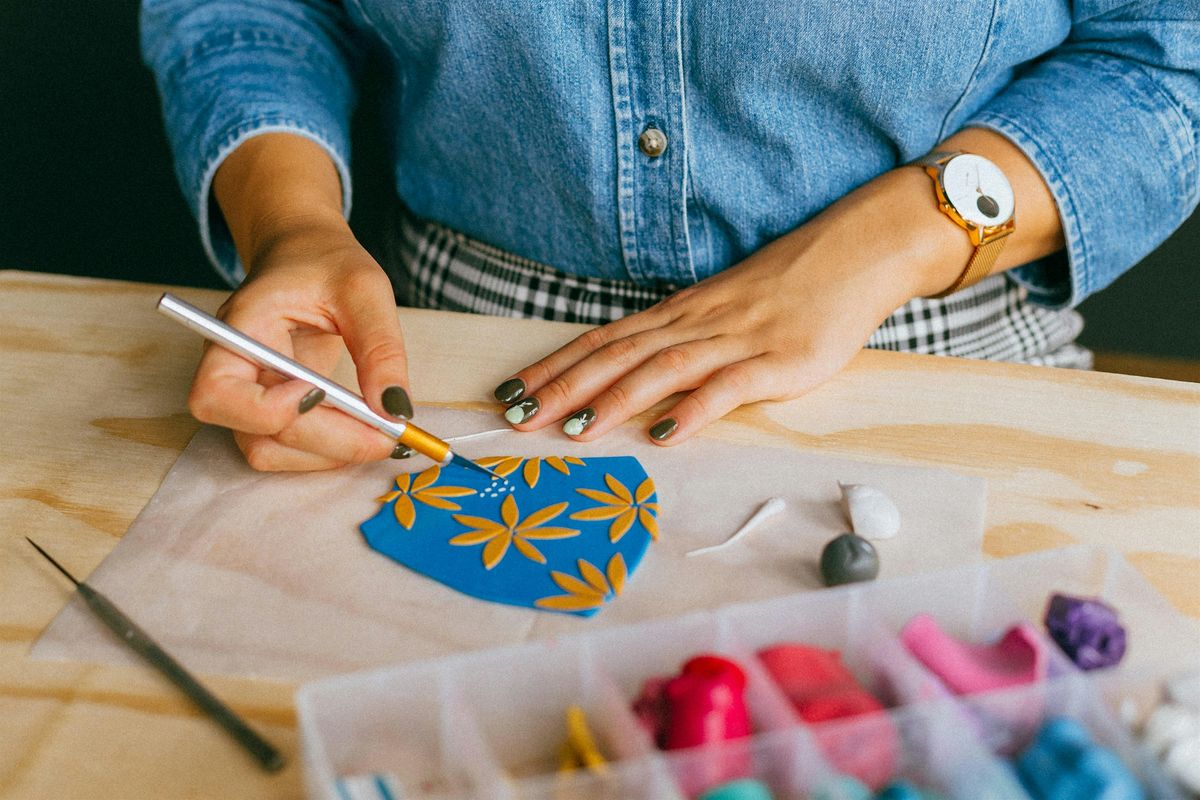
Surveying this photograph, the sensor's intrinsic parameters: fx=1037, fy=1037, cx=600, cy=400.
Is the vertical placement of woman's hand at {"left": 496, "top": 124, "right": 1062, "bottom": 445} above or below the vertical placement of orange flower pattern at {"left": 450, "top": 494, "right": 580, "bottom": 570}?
above

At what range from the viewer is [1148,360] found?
1.46 metres

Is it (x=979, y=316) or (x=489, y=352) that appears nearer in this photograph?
(x=489, y=352)

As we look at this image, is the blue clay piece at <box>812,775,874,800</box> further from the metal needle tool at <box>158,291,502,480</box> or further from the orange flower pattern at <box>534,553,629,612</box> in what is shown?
the metal needle tool at <box>158,291,502,480</box>

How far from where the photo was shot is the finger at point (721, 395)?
2.02 feet

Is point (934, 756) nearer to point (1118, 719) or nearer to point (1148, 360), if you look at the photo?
point (1118, 719)

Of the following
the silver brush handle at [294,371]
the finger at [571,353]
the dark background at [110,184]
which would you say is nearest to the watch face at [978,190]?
the finger at [571,353]

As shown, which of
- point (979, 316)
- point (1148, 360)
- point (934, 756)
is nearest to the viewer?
point (934, 756)

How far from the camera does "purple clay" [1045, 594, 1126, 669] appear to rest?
0.40m

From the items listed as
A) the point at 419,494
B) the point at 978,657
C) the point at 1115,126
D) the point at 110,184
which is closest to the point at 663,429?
the point at 419,494

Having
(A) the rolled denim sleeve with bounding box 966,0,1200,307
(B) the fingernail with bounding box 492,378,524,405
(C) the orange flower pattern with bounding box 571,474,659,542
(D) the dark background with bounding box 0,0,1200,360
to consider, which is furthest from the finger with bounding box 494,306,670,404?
(D) the dark background with bounding box 0,0,1200,360

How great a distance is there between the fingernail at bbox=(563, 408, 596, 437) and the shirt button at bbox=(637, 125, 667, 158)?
246 mm

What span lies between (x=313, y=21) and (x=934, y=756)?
0.80 metres

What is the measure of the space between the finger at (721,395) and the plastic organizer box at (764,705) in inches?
8.4

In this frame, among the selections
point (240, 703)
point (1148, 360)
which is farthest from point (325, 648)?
point (1148, 360)
